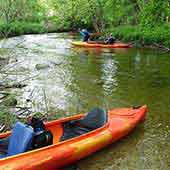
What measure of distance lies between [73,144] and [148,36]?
732 inches

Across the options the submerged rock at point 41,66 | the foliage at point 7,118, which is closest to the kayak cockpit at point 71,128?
the foliage at point 7,118

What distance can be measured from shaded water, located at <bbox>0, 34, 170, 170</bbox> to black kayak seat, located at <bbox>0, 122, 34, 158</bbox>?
55.0 inches

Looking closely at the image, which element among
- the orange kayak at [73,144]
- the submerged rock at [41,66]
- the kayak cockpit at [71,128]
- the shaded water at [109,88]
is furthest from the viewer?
the submerged rock at [41,66]

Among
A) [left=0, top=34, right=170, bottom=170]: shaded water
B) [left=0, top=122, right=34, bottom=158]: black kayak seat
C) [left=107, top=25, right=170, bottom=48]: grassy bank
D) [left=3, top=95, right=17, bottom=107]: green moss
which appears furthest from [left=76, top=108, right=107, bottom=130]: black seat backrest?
[left=107, top=25, right=170, bottom=48]: grassy bank

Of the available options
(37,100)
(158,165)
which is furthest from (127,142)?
(37,100)

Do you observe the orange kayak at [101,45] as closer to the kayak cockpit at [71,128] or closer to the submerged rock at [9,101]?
the submerged rock at [9,101]

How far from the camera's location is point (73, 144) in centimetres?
762

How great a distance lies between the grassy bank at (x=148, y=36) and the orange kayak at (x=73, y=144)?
13.8 metres

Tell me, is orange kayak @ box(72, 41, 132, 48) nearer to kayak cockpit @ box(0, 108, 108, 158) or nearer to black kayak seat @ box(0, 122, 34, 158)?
kayak cockpit @ box(0, 108, 108, 158)

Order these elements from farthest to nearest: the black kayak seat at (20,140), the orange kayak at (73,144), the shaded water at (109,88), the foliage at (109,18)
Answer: the foliage at (109,18) → the shaded water at (109,88) → the black kayak seat at (20,140) → the orange kayak at (73,144)

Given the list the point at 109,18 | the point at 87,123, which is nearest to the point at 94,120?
the point at 87,123

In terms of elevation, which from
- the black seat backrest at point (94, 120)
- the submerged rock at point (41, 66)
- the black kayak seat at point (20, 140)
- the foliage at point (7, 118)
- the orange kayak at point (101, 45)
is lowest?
the orange kayak at point (101, 45)

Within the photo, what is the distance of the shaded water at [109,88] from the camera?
838 cm

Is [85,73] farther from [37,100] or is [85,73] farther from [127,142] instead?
[127,142]
